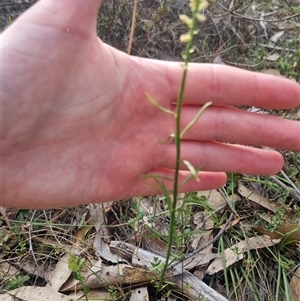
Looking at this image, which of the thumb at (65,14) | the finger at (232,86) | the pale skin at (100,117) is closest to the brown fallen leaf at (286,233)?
the pale skin at (100,117)

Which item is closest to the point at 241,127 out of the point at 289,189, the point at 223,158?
the point at 223,158

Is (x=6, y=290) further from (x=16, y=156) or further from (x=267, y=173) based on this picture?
(x=267, y=173)

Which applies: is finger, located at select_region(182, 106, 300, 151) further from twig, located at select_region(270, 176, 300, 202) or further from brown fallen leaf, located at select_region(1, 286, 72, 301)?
brown fallen leaf, located at select_region(1, 286, 72, 301)

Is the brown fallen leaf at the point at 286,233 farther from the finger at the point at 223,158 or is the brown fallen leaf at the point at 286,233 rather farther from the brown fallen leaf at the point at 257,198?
the finger at the point at 223,158

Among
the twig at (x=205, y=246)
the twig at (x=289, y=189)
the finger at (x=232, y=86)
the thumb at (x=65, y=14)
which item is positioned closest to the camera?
the thumb at (x=65, y=14)

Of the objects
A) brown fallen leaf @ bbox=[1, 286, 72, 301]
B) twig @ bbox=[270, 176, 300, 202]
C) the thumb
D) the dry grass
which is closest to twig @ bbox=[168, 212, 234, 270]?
the dry grass

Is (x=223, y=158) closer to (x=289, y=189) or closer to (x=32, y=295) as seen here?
(x=289, y=189)

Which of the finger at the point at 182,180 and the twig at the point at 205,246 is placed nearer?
the finger at the point at 182,180

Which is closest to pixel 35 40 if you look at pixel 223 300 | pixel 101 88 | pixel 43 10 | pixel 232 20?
pixel 43 10
